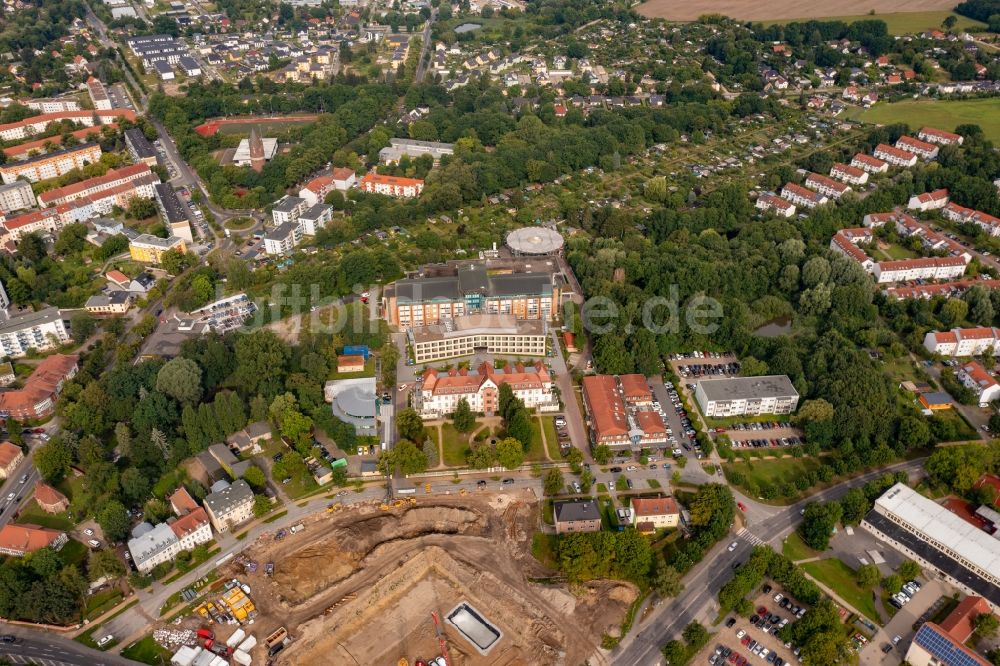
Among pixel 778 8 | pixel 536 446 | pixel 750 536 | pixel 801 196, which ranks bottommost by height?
pixel 750 536

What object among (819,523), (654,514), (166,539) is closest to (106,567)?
(166,539)

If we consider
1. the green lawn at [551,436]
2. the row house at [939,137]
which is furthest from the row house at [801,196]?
the green lawn at [551,436]

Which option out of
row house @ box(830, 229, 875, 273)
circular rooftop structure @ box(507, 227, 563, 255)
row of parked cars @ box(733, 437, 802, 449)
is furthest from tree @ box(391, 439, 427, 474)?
row house @ box(830, 229, 875, 273)

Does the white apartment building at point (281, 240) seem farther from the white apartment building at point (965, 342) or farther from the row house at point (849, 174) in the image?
the row house at point (849, 174)

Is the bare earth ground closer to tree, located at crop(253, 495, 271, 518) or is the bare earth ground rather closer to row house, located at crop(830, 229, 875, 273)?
row house, located at crop(830, 229, 875, 273)

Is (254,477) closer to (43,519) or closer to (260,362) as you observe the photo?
(260,362)

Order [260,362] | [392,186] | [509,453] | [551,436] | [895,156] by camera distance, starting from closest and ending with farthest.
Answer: [509,453], [551,436], [260,362], [392,186], [895,156]
